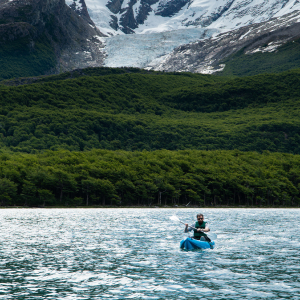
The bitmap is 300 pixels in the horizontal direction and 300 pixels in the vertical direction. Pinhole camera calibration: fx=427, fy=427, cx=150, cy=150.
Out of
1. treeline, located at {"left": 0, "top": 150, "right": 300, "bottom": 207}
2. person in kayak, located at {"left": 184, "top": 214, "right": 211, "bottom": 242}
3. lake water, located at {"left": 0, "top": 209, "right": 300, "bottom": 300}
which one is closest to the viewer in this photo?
lake water, located at {"left": 0, "top": 209, "right": 300, "bottom": 300}

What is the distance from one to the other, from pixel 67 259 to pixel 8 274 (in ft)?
22.4

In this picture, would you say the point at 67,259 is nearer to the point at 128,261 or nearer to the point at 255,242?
the point at 128,261

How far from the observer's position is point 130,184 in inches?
5659

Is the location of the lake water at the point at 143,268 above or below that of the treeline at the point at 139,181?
below

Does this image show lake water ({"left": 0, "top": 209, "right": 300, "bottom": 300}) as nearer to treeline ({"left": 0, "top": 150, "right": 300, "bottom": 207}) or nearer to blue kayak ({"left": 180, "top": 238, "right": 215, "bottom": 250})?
blue kayak ({"left": 180, "top": 238, "right": 215, "bottom": 250})

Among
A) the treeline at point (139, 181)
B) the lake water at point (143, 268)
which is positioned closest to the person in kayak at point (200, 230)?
the lake water at point (143, 268)

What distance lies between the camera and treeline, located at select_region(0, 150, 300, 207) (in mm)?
134000

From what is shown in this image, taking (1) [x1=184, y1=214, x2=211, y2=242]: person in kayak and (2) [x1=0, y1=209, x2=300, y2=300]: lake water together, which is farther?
(1) [x1=184, y1=214, x2=211, y2=242]: person in kayak

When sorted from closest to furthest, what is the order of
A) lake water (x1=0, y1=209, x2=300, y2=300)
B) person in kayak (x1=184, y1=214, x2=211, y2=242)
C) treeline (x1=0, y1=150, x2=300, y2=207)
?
lake water (x1=0, y1=209, x2=300, y2=300)
person in kayak (x1=184, y1=214, x2=211, y2=242)
treeline (x1=0, y1=150, x2=300, y2=207)

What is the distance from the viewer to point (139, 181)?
146875mm

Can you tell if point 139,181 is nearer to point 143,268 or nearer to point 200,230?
point 200,230

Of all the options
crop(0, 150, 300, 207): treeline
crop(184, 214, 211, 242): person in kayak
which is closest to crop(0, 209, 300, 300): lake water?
crop(184, 214, 211, 242): person in kayak

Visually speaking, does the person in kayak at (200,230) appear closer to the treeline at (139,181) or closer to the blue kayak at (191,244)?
the blue kayak at (191,244)

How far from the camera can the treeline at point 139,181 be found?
134000 millimetres
